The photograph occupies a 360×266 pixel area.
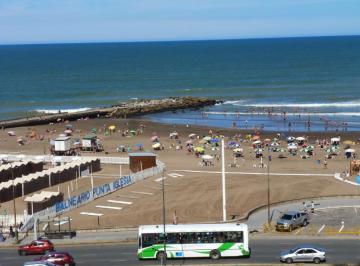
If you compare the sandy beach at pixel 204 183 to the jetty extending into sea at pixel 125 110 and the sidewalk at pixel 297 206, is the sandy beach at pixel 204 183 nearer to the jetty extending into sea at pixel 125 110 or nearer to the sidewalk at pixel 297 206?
the sidewalk at pixel 297 206

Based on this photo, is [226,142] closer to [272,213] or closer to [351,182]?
[351,182]

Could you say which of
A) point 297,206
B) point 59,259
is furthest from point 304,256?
point 297,206

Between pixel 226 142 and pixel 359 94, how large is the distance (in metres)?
55.2

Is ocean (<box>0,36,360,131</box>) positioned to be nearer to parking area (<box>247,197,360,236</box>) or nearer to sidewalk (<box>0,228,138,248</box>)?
parking area (<box>247,197,360,236</box>)

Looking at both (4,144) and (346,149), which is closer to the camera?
(346,149)

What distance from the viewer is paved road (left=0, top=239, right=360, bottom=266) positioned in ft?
107

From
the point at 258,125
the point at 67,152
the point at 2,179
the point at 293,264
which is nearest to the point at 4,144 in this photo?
the point at 67,152

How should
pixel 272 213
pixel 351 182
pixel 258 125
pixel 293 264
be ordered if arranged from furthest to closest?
pixel 258 125 → pixel 351 182 → pixel 272 213 → pixel 293 264

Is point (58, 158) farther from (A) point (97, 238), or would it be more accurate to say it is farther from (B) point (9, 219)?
(A) point (97, 238)

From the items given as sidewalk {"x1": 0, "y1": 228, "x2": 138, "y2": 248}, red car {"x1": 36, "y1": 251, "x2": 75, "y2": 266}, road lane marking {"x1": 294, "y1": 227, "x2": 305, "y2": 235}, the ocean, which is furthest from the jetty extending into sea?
red car {"x1": 36, "y1": 251, "x2": 75, "y2": 266}

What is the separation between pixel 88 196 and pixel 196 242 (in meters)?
17.0

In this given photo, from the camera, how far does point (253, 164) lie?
64.6 m

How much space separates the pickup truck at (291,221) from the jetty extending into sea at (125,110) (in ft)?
206

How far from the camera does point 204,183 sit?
54.0 m
